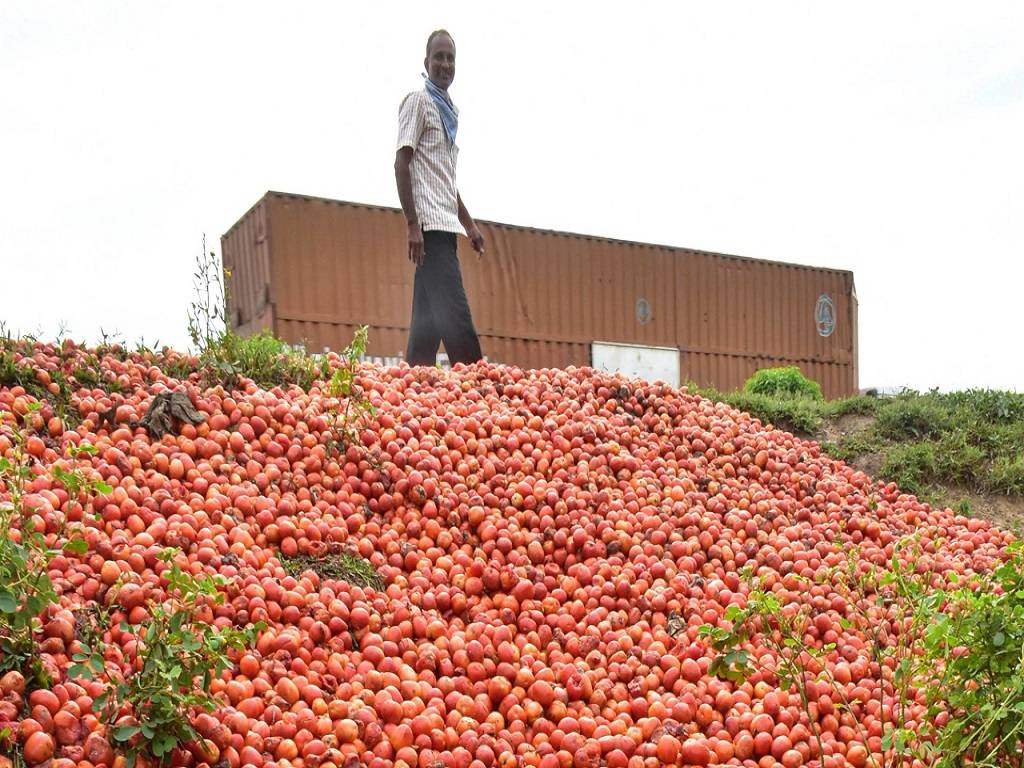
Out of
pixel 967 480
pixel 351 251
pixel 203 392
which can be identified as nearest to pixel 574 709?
pixel 203 392

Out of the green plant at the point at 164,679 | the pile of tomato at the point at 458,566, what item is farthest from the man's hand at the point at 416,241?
the green plant at the point at 164,679

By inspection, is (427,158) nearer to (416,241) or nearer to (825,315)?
(416,241)

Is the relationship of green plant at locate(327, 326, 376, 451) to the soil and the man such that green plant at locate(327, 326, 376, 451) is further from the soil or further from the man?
the soil

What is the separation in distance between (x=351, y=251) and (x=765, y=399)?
7.97 metres

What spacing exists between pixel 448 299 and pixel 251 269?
798 centimetres

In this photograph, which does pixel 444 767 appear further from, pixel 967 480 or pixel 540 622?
pixel 967 480

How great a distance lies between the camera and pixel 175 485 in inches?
166

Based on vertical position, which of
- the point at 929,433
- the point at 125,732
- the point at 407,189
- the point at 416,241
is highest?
the point at 407,189

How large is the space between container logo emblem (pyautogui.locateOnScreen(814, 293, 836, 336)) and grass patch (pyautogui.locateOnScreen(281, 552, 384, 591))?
17830mm

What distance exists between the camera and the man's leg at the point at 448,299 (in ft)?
23.4

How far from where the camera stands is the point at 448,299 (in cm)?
715

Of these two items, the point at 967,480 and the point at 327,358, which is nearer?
the point at 327,358

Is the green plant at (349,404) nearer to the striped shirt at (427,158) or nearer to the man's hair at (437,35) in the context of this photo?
the striped shirt at (427,158)

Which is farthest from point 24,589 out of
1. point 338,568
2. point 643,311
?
point 643,311
